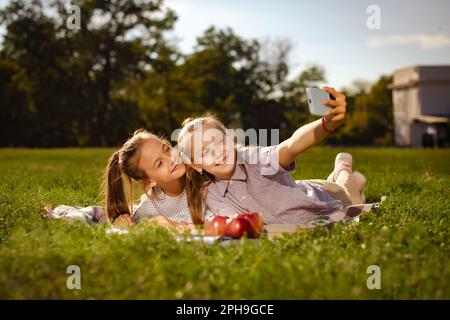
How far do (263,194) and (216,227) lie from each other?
946 mm

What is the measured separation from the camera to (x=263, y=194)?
18.1 feet

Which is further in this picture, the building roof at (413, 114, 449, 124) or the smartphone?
the building roof at (413, 114, 449, 124)

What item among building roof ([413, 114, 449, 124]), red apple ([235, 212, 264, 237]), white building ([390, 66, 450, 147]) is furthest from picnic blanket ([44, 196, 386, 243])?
white building ([390, 66, 450, 147])

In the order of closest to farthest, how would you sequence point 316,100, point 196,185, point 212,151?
1. point 316,100
2. point 212,151
3. point 196,185

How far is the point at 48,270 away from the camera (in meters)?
3.70

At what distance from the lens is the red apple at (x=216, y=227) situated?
4.67 meters

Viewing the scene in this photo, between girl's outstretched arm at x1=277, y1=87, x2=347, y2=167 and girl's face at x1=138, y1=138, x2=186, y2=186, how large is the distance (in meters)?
1.13

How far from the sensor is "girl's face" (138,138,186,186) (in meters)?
5.75

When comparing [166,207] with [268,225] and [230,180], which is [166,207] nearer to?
[230,180]

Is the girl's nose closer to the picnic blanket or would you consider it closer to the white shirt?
the white shirt

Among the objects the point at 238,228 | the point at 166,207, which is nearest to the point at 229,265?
the point at 238,228

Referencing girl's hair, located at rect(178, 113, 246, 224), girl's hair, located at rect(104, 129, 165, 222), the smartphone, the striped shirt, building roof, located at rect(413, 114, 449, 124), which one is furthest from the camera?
building roof, located at rect(413, 114, 449, 124)

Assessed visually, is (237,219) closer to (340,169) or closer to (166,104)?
(340,169)
